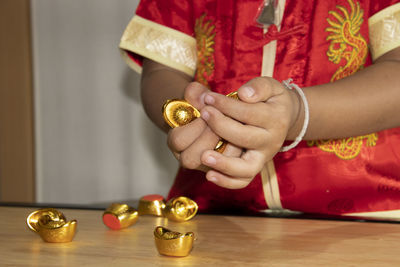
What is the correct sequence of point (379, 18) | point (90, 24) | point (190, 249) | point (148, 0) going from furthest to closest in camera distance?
point (90, 24) → point (148, 0) → point (379, 18) → point (190, 249)

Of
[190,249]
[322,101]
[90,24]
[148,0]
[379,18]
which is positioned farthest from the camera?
[90,24]

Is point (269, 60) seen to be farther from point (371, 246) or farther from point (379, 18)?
point (371, 246)

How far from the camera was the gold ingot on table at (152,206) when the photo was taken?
61 centimetres

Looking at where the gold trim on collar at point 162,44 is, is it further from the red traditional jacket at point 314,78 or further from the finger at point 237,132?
the finger at point 237,132

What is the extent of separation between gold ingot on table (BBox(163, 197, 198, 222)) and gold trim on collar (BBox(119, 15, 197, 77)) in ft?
0.95

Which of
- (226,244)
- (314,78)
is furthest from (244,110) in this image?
(314,78)

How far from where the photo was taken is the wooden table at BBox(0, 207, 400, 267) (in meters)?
0.42

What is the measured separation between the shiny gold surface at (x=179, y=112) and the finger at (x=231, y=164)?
0.05 m

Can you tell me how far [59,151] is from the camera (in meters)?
1.96

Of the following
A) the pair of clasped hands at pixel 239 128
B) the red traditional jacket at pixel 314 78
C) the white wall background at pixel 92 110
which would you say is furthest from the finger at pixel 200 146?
the white wall background at pixel 92 110

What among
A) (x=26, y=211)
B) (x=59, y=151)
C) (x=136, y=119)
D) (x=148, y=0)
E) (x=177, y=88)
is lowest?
(x=59, y=151)

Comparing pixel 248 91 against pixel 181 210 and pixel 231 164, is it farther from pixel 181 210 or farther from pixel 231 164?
pixel 181 210

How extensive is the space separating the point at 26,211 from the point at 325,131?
392mm

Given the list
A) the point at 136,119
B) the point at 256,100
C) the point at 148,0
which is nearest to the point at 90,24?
the point at 136,119
